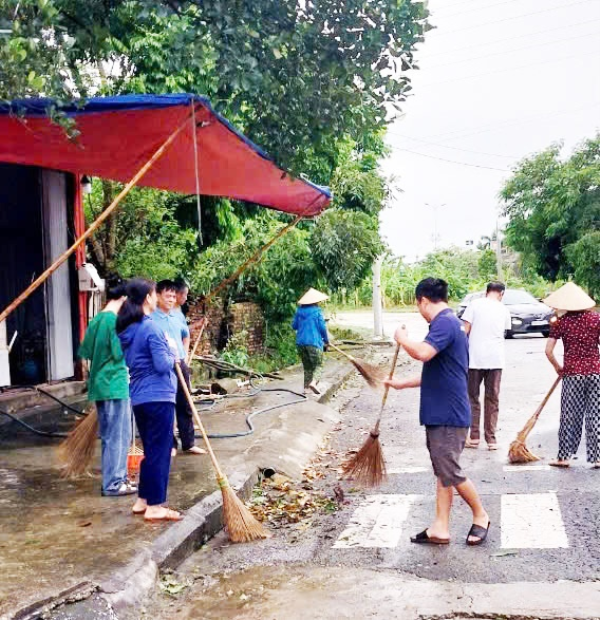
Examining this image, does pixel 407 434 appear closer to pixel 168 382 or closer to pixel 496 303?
pixel 496 303

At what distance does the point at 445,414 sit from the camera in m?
5.37

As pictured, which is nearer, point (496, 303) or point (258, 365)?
point (496, 303)

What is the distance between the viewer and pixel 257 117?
6930 millimetres

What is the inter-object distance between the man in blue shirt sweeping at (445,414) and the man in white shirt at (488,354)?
3124 millimetres

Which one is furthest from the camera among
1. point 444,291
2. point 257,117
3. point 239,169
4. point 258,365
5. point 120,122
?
point 258,365

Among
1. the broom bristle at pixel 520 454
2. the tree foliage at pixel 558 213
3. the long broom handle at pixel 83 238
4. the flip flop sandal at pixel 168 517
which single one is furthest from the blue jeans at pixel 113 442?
the tree foliage at pixel 558 213

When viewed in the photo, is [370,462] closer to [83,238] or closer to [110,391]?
[110,391]

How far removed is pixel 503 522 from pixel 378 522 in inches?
35.0

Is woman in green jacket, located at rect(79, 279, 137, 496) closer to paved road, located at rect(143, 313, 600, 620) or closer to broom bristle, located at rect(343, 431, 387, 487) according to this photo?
paved road, located at rect(143, 313, 600, 620)

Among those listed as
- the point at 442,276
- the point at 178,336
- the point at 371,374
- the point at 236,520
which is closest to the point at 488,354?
the point at 371,374

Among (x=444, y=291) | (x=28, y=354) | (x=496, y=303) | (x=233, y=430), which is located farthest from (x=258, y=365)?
(x=444, y=291)

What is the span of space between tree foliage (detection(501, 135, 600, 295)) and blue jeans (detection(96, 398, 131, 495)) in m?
21.9

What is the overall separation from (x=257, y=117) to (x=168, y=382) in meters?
2.51

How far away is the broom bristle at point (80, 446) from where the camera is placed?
21.9 ft
